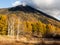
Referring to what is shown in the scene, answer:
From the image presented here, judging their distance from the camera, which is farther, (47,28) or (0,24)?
(47,28)

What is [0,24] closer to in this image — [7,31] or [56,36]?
[7,31]

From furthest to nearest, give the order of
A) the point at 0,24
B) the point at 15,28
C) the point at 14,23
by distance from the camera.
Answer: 1. the point at 15,28
2. the point at 14,23
3. the point at 0,24

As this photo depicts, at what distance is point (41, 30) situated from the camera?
124 meters

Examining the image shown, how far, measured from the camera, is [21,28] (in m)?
119

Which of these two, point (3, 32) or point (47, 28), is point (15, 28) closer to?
point (3, 32)

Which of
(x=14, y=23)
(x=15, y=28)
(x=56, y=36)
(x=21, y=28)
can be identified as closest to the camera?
(x=56, y=36)

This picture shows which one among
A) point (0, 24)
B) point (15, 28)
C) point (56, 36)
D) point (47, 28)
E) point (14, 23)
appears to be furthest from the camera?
point (47, 28)

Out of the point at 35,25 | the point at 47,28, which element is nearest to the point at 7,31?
the point at 35,25

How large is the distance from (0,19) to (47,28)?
46.0 meters

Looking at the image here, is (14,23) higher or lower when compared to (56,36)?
higher

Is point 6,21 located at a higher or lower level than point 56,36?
higher

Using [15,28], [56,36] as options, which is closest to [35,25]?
[15,28]

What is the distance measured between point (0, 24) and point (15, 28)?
16.5 metres

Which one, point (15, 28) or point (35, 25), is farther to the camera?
point (35, 25)
